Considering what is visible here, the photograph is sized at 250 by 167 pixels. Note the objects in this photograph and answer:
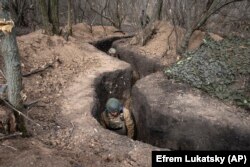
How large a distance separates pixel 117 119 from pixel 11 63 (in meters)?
3.18

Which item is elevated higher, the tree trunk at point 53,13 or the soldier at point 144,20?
the tree trunk at point 53,13

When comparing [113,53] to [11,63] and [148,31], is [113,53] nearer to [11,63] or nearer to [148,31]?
[148,31]

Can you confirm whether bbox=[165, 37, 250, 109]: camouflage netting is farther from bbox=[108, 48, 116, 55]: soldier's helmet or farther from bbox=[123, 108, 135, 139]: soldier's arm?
bbox=[108, 48, 116, 55]: soldier's helmet

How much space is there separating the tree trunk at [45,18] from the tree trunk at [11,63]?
471 centimetres

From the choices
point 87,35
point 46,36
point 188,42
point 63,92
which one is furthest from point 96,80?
point 87,35

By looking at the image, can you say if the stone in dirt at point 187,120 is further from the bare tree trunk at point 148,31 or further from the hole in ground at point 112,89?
the bare tree trunk at point 148,31

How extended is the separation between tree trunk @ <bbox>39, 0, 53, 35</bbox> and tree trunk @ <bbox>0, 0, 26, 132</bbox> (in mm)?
4706

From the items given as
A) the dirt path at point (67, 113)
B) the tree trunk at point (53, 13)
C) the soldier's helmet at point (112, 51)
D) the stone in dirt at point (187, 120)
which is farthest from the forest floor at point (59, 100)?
the stone in dirt at point (187, 120)

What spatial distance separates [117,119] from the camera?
7012 millimetres

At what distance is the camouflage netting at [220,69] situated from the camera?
710 cm

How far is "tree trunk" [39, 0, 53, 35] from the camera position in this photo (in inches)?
345

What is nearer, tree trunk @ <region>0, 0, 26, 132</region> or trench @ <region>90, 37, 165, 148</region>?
tree trunk @ <region>0, 0, 26, 132</region>

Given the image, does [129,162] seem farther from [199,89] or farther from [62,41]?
[62,41]

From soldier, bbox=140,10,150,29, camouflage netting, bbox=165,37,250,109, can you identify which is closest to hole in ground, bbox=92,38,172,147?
camouflage netting, bbox=165,37,250,109
